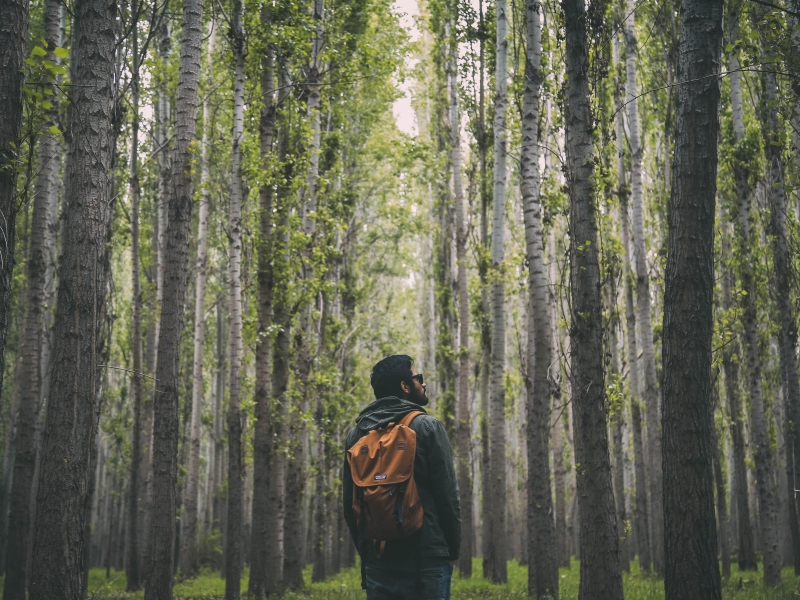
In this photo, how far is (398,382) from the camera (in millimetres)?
4090

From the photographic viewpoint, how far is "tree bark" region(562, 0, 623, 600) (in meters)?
6.51

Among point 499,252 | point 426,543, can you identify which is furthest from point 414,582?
point 499,252

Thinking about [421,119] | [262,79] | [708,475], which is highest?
[421,119]

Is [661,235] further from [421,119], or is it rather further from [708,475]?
[708,475]

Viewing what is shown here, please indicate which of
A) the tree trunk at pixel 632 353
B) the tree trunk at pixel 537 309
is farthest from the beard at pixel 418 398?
the tree trunk at pixel 632 353

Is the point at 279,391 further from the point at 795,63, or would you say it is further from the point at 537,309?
the point at 795,63

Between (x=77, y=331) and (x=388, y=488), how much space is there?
348cm

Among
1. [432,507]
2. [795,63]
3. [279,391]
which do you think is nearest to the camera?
[432,507]

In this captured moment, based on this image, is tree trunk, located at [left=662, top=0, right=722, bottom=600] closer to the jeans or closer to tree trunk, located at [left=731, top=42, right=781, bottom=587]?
the jeans

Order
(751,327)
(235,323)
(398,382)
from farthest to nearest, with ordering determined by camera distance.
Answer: (751,327)
(235,323)
(398,382)

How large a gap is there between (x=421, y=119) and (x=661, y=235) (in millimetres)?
12534

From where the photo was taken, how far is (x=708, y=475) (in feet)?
14.8

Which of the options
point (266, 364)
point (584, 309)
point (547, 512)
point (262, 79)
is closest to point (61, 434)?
point (584, 309)

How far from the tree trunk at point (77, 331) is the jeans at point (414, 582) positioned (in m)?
3.19
